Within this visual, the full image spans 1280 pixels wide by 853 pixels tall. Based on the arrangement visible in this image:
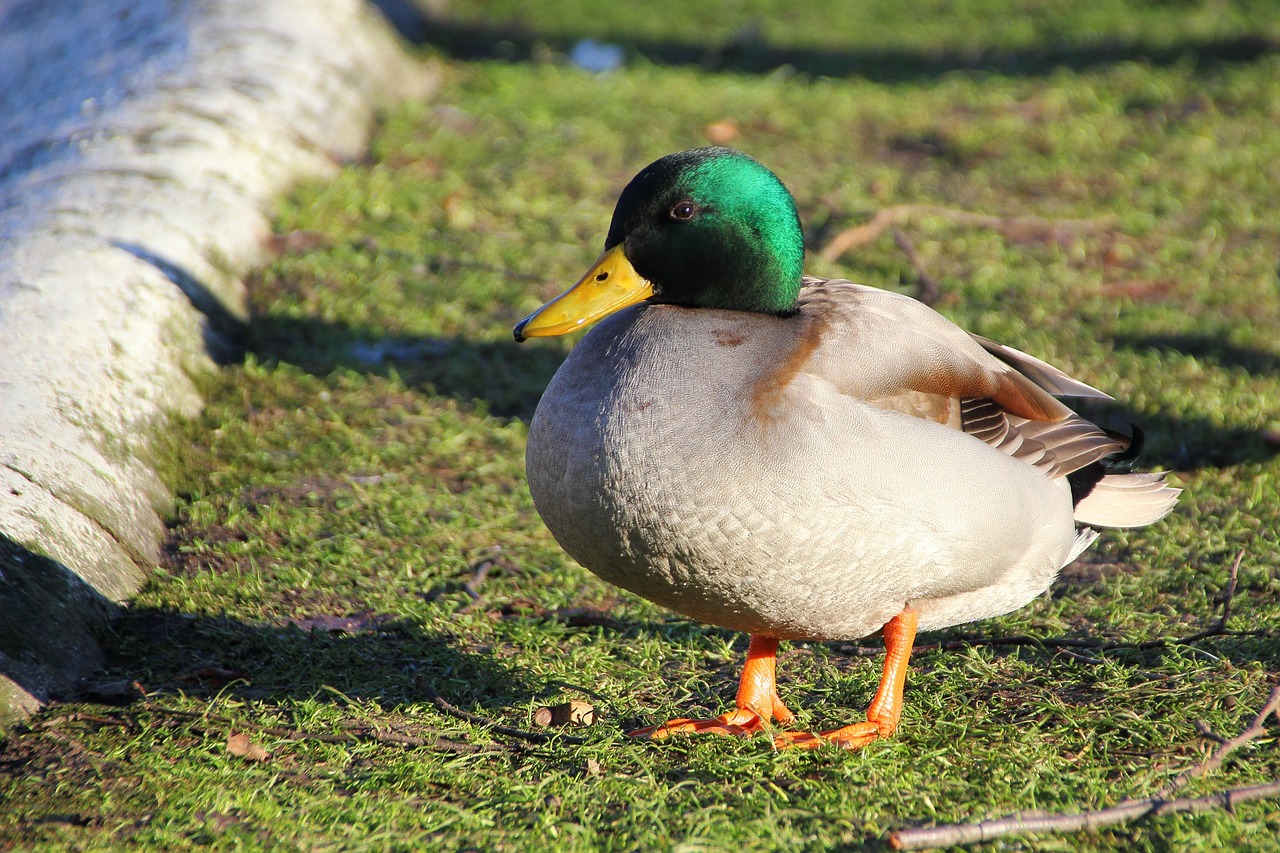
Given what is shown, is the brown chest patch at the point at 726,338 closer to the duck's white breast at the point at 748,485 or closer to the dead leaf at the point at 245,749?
the duck's white breast at the point at 748,485

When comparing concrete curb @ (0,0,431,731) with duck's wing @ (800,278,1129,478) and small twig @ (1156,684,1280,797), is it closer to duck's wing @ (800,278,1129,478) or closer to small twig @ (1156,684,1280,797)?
duck's wing @ (800,278,1129,478)

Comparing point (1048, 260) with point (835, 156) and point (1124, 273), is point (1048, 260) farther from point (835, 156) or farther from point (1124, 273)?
point (835, 156)

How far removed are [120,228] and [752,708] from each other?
9.93ft

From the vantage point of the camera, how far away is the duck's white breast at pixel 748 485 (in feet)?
8.34

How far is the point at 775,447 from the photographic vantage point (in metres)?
2.54

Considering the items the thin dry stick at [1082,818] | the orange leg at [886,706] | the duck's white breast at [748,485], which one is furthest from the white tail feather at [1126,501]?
the thin dry stick at [1082,818]

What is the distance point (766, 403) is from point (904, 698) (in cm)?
97

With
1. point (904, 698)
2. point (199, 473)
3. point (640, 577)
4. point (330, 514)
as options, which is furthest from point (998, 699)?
point (199, 473)

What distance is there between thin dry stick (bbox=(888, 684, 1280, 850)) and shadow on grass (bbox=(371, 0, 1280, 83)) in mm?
6005

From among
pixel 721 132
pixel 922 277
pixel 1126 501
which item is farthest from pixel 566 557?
pixel 721 132

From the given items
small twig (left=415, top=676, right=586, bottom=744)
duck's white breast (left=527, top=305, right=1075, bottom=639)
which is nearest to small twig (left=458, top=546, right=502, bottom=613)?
small twig (left=415, top=676, right=586, bottom=744)

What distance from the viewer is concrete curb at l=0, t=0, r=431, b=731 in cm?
326

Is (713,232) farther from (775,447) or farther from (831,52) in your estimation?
(831,52)

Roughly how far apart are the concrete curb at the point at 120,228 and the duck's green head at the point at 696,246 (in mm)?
1351
